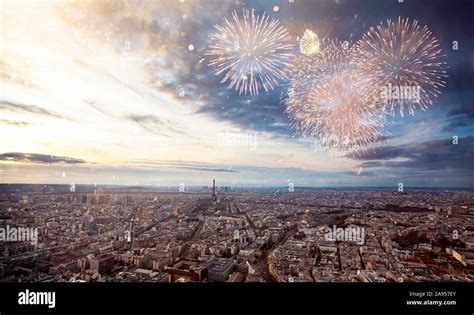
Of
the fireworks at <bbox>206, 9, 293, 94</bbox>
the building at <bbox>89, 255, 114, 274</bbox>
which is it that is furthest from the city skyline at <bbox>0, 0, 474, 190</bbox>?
the building at <bbox>89, 255, 114, 274</bbox>

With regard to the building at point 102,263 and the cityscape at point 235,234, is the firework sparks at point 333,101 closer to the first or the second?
the cityscape at point 235,234

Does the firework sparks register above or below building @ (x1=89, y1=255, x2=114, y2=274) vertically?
above

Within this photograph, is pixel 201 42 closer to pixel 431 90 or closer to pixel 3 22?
pixel 3 22

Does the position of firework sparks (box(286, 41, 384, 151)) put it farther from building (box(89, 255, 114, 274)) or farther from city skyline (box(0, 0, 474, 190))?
building (box(89, 255, 114, 274))

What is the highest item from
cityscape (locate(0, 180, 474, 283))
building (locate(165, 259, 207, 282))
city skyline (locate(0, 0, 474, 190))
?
city skyline (locate(0, 0, 474, 190))

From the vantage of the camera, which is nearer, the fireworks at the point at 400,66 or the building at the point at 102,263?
the building at the point at 102,263

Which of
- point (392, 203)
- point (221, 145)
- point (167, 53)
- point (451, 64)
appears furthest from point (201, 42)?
point (392, 203)

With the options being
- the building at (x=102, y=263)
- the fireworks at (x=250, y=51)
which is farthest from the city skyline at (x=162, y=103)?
the building at (x=102, y=263)
